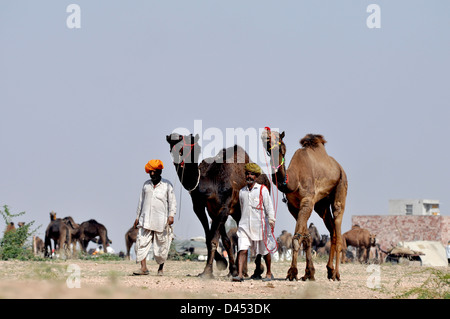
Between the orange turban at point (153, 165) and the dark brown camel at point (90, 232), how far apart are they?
23927mm

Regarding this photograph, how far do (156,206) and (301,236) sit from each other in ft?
8.89

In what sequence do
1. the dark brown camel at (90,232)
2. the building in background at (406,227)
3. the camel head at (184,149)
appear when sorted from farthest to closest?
the building in background at (406,227) → the dark brown camel at (90,232) → the camel head at (184,149)

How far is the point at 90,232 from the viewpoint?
39375mm

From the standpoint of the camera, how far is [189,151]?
15711 millimetres

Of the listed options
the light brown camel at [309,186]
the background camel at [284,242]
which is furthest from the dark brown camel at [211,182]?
the background camel at [284,242]

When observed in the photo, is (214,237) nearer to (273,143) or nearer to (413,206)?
(273,143)

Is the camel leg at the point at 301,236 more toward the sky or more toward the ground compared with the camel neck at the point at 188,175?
more toward the ground

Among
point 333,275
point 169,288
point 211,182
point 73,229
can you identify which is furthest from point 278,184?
point 73,229

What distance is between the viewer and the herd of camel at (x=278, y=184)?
15.2 metres

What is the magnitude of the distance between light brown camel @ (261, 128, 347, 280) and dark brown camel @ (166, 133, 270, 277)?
108 cm

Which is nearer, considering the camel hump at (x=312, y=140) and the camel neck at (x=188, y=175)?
the camel neck at (x=188, y=175)

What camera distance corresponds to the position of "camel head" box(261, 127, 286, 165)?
48.5ft

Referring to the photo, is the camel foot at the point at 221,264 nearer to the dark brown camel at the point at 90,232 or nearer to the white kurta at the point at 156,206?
the white kurta at the point at 156,206
